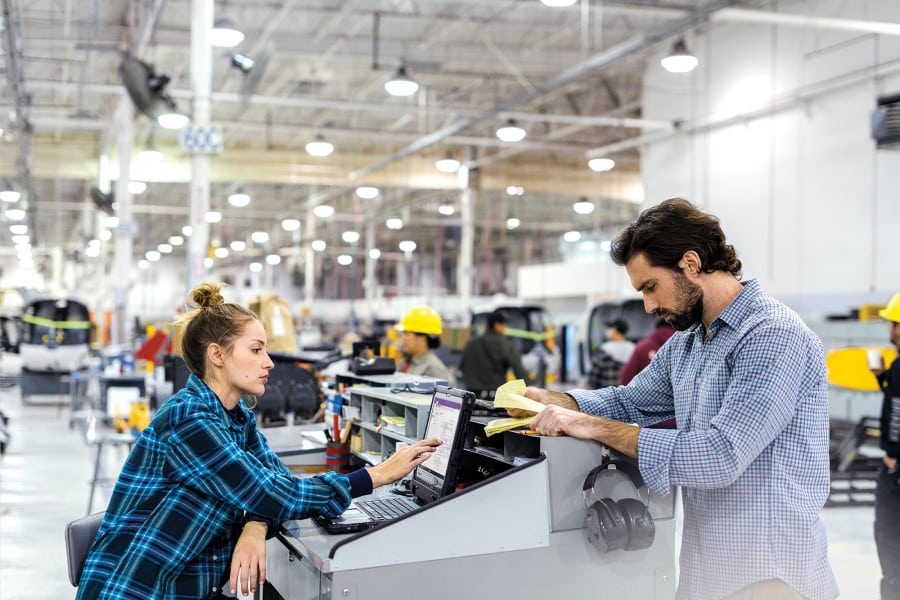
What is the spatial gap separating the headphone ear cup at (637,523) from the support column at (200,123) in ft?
22.0

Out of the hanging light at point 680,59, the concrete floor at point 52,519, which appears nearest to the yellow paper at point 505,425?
the concrete floor at point 52,519

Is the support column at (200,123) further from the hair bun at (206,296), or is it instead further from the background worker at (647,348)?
the hair bun at (206,296)


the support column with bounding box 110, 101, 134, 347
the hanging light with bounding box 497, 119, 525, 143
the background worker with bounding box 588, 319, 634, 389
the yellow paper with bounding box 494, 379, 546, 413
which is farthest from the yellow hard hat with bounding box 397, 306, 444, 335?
the support column with bounding box 110, 101, 134, 347

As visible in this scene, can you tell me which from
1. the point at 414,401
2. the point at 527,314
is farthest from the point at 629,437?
the point at 527,314

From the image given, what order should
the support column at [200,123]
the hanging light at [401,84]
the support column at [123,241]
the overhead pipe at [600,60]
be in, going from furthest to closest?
the support column at [123,241]
the hanging light at [401,84]
the overhead pipe at [600,60]
the support column at [200,123]

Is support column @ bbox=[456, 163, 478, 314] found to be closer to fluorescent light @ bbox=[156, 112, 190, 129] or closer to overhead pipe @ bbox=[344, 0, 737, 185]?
overhead pipe @ bbox=[344, 0, 737, 185]

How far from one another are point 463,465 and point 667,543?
60 cm

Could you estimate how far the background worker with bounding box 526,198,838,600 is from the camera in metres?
1.95

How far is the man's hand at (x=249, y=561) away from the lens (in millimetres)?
2252

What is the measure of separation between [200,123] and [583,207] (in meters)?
12.7

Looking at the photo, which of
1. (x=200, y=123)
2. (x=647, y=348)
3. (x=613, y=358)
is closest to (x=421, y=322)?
(x=647, y=348)

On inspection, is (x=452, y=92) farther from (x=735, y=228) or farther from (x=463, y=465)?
(x=463, y=465)

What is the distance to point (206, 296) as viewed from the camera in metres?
2.54

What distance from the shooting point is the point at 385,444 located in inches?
134
